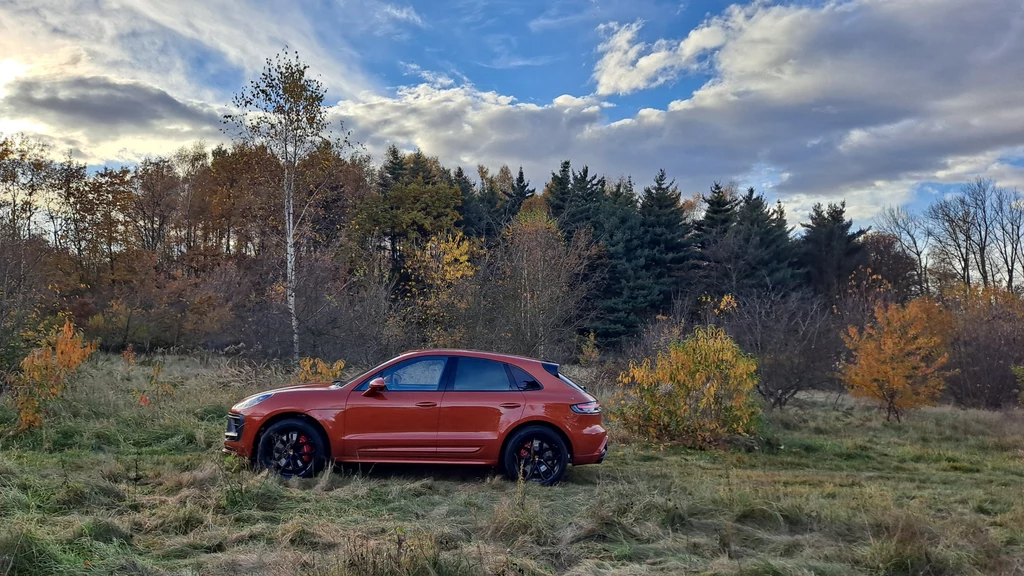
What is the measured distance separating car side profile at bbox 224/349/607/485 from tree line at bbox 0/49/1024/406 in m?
6.82

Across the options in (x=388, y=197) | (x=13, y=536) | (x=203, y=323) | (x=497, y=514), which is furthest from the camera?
(x=388, y=197)

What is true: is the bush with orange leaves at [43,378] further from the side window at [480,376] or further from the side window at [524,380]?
the side window at [524,380]

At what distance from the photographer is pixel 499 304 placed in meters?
17.7

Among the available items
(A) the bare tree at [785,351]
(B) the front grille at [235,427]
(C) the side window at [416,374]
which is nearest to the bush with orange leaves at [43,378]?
(B) the front grille at [235,427]

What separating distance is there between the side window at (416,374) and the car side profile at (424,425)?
2 centimetres

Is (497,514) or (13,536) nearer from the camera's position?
(13,536)

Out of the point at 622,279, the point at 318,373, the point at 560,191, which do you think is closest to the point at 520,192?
the point at 560,191

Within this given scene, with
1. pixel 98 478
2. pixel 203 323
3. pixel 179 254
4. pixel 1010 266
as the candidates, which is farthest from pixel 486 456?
pixel 1010 266

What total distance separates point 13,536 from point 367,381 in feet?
12.8

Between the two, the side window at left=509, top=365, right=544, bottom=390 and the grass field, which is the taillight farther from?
the grass field

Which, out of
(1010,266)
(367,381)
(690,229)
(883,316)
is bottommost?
(367,381)

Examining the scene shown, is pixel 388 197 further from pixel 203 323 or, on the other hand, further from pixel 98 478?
pixel 98 478

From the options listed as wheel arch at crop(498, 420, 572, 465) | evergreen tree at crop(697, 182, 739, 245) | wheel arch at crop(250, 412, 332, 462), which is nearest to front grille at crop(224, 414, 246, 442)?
wheel arch at crop(250, 412, 332, 462)

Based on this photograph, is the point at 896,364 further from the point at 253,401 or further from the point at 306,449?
the point at 253,401
